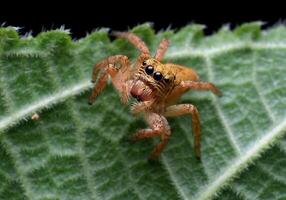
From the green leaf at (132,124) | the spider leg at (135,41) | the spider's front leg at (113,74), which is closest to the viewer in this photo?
the green leaf at (132,124)

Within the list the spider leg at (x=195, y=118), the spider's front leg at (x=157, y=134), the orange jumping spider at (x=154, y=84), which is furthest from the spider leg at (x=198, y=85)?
the spider's front leg at (x=157, y=134)

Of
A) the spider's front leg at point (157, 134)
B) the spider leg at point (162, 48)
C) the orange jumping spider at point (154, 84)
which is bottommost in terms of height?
the spider's front leg at point (157, 134)

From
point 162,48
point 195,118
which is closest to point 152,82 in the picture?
point 162,48

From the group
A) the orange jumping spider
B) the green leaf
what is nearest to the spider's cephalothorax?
the orange jumping spider

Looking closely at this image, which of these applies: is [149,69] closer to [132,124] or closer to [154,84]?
[154,84]

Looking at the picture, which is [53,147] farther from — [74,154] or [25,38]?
[25,38]

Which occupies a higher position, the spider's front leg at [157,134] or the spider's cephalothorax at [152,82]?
the spider's cephalothorax at [152,82]

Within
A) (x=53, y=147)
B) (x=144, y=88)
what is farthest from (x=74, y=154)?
(x=144, y=88)

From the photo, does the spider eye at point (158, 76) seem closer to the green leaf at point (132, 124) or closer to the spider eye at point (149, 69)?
the spider eye at point (149, 69)
